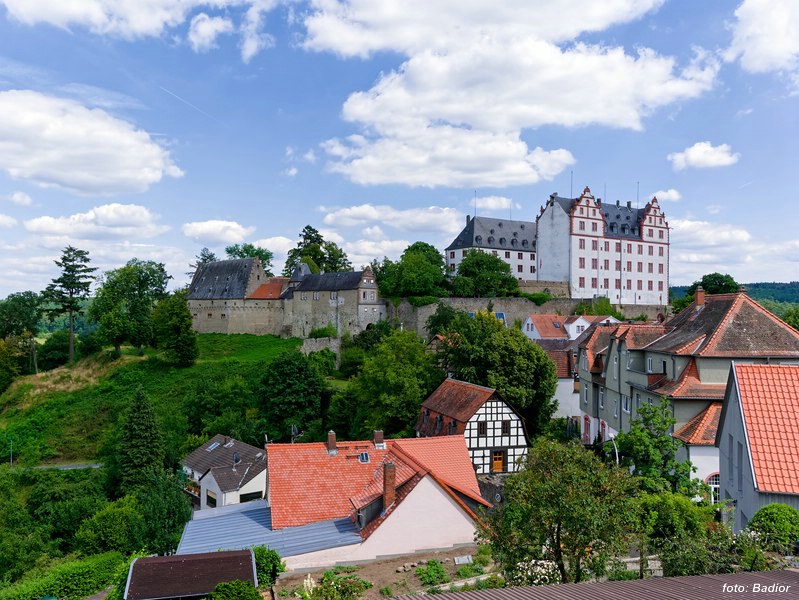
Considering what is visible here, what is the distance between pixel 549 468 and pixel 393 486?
9.06 meters

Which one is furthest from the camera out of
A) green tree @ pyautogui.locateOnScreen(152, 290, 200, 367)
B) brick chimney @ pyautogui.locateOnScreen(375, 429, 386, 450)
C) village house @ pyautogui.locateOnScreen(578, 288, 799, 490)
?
green tree @ pyautogui.locateOnScreen(152, 290, 200, 367)

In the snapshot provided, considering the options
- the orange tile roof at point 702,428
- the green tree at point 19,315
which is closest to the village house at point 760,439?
the orange tile roof at point 702,428

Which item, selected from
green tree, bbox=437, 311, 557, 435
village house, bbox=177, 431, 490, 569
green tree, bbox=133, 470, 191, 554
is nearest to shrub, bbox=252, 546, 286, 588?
village house, bbox=177, 431, 490, 569

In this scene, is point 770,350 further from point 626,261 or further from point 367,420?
point 626,261

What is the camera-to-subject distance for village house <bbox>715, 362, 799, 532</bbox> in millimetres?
13148

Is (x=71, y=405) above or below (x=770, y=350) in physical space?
below

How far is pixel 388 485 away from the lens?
65.8 ft

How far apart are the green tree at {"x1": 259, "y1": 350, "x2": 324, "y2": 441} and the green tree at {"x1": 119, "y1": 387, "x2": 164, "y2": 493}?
24.1ft

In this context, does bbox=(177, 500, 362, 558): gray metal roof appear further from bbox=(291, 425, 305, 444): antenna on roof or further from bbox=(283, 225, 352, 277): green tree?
bbox=(283, 225, 352, 277): green tree

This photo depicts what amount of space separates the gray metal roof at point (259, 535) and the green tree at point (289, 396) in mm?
18174

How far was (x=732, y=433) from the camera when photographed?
15188mm

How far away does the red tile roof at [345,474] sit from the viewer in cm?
2083

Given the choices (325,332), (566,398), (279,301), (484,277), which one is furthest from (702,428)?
(279,301)

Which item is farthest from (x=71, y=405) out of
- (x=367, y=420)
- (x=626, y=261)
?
(x=626, y=261)
